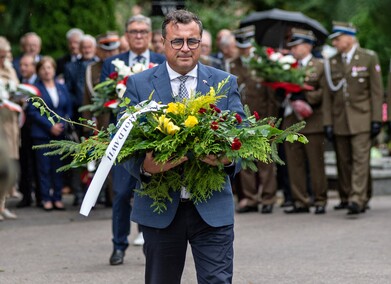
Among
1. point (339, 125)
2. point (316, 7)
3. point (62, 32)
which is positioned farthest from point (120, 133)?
point (62, 32)

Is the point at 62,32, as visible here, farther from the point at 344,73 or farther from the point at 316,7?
the point at 316,7

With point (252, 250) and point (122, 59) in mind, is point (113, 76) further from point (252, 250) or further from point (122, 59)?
point (252, 250)

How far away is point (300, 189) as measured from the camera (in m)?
12.2

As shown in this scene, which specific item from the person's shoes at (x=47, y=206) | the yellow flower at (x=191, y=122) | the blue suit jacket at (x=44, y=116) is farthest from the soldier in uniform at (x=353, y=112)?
the yellow flower at (x=191, y=122)

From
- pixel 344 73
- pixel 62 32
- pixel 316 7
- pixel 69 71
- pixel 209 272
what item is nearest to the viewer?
pixel 316 7

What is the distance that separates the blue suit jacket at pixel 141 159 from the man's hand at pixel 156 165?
0.11m

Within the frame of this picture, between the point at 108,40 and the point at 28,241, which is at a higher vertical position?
the point at 108,40

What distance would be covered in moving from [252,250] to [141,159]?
485cm

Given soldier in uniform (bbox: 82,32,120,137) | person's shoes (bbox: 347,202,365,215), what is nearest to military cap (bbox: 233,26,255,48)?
soldier in uniform (bbox: 82,32,120,137)

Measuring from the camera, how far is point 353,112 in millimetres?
11750

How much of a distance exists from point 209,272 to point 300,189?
8.12m

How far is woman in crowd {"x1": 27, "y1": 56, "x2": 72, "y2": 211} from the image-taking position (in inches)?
504

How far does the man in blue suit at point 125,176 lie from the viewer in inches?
297

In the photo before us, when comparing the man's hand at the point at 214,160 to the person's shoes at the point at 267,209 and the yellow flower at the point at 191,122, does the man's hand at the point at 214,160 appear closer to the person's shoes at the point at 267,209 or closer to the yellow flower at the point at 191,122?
the yellow flower at the point at 191,122
